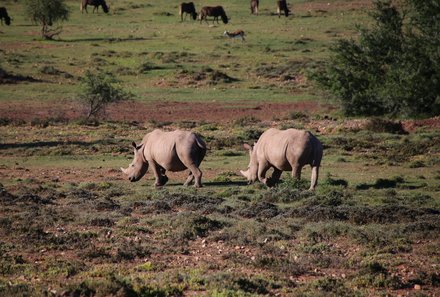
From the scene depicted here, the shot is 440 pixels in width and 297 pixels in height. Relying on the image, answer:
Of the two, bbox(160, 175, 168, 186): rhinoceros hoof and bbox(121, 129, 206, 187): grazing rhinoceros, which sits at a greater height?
bbox(121, 129, 206, 187): grazing rhinoceros

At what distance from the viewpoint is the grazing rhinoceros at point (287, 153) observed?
19.1 m

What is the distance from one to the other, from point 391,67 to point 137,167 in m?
15.8

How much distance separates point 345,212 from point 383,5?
21.3m

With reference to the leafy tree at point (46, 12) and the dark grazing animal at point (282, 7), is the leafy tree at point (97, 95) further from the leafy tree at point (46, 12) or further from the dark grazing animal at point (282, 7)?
the dark grazing animal at point (282, 7)

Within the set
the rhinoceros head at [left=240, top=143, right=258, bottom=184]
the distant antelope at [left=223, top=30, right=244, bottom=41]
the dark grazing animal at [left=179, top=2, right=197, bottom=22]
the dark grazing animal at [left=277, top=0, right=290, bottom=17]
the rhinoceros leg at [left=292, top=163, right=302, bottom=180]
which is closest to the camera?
the rhinoceros leg at [left=292, top=163, right=302, bottom=180]

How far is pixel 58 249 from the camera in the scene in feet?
47.8

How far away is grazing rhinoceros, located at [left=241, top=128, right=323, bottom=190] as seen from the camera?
19141 mm

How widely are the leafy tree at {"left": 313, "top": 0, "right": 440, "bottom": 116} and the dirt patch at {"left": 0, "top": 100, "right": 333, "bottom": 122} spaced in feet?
6.22

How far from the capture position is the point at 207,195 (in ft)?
63.1

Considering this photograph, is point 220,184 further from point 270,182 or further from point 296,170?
point 296,170

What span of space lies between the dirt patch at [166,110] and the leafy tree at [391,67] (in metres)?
1.89

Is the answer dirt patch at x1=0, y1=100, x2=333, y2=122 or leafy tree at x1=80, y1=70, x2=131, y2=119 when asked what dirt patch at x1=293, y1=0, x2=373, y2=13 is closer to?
dirt patch at x1=0, y1=100, x2=333, y2=122

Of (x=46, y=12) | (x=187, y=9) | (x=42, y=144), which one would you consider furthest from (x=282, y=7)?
(x=42, y=144)

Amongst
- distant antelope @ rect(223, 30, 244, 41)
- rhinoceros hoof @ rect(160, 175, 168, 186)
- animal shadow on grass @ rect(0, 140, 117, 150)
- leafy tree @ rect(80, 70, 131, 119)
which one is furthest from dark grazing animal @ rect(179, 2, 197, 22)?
rhinoceros hoof @ rect(160, 175, 168, 186)
